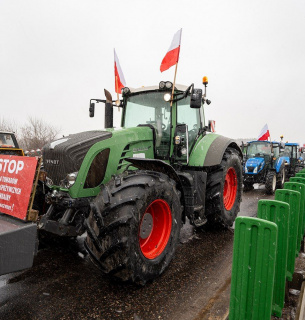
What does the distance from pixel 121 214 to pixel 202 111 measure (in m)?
2.95

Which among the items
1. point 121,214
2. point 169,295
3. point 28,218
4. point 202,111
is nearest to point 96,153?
point 121,214

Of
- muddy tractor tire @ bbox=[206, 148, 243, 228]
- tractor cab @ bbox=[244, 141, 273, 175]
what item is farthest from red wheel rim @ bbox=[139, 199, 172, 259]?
tractor cab @ bbox=[244, 141, 273, 175]

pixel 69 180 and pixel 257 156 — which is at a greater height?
pixel 69 180

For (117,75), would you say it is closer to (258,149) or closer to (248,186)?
(248,186)

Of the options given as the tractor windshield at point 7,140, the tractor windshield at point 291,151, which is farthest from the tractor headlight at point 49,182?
the tractor windshield at point 291,151

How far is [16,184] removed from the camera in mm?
2482

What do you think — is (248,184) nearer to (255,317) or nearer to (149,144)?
(149,144)

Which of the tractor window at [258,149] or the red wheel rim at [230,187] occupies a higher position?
the tractor window at [258,149]

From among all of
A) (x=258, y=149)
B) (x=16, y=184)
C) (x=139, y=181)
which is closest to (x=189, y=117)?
(x=139, y=181)

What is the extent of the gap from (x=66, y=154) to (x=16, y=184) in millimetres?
696

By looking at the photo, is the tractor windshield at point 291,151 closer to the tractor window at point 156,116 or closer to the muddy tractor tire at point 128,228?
the tractor window at point 156,116

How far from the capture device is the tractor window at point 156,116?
4.20 m

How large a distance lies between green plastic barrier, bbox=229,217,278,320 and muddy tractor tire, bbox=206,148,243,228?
102 inches

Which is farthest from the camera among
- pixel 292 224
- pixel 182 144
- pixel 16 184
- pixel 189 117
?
pixel 189 117
